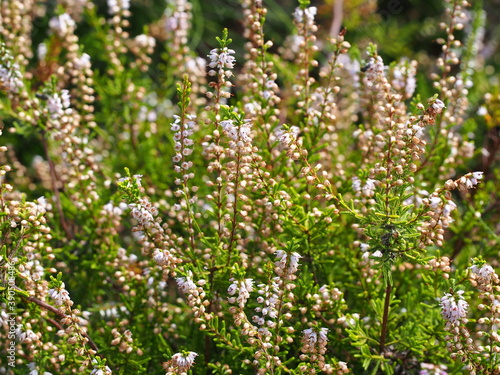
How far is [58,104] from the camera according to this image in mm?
1789

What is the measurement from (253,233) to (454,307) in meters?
0.71

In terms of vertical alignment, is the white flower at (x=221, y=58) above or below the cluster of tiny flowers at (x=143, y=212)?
above

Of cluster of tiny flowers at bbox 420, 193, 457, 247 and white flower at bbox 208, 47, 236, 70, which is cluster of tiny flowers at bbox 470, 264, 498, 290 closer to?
cluster of tiny flowers at bbox 420, 193, 457, 247

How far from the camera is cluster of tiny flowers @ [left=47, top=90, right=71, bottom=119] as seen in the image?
1.78 metres

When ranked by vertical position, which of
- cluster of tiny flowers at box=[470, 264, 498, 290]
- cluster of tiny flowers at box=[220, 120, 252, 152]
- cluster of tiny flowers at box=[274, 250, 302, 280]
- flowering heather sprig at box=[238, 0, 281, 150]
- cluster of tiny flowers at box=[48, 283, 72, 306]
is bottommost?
cluster of tiny flowers at box=[470, 264, 498, 290]

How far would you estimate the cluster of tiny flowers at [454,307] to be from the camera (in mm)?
1319

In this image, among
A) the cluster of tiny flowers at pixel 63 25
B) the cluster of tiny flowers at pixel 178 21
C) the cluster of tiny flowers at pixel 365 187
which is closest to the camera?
the cluster of tiny flowers at pixel 365 187

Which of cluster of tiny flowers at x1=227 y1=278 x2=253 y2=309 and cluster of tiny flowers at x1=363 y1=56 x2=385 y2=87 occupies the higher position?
cluster of tiny flowers at x1=363 y1=56 x2=385 y2=87

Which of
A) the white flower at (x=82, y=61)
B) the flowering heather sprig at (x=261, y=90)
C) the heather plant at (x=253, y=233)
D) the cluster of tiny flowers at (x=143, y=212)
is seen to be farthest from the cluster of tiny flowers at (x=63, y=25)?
the cluster of tiny flowers at (x=143, y=212)

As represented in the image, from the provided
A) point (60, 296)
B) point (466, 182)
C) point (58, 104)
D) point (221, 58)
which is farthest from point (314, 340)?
point (58, 104)

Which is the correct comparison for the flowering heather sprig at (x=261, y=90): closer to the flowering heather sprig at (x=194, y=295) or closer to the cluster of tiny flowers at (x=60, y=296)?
the flowering heather sprig at (x=194, y=295)

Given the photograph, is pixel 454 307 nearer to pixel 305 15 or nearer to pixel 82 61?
pixel 305 15

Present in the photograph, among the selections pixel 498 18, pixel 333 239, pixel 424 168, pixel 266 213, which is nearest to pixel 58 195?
pixel 266 213

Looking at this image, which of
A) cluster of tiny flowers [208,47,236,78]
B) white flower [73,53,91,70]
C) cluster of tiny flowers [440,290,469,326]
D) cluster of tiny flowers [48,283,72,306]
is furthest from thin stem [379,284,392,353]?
white flower [73,53,91,70]
